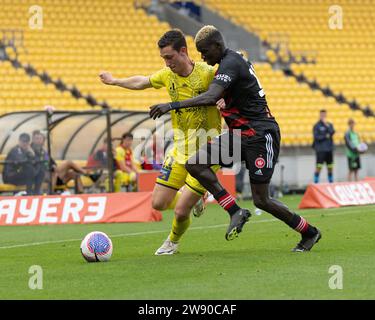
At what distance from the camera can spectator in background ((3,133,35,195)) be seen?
69.6 feet

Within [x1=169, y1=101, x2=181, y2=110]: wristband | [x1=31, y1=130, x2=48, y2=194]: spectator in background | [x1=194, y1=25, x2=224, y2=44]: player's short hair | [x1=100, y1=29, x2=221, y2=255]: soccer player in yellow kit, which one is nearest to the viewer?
[x1=169, y1=101, x2=181, y2=110]: wristband

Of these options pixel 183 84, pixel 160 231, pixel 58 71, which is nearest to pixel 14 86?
pixel 58 71

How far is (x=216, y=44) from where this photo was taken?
10445 mm

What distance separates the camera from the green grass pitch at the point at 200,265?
26.3 feet

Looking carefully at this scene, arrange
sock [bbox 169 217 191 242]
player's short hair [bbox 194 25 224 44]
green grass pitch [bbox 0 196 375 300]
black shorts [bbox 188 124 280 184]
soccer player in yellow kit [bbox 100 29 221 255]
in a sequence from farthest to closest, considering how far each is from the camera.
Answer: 1. sock [bbox 169 217 191 242]
2. soccer player in yellow kit [bbox 100 29 221 255]
3. black shorts [bbox 188 124 280 184]
4. player's short hair [bbox 194 25 224 44]
5. green grass pitch [bbox 0 196 375 300]

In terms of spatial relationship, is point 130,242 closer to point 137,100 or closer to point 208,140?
point 208,140

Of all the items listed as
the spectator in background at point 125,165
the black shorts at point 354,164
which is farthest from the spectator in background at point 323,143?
the spectator in background at point 125,165

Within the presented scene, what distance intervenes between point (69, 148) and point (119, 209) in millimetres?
5655

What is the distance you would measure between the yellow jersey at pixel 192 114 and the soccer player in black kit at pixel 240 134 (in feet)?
1.34

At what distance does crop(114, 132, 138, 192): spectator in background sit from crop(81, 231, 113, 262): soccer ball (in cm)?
1194

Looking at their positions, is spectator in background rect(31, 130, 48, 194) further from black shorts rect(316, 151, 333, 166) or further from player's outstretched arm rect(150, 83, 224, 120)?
player's outstretched arm rect(150, 83, 224, 120)

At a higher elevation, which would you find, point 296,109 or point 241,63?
point 241,63

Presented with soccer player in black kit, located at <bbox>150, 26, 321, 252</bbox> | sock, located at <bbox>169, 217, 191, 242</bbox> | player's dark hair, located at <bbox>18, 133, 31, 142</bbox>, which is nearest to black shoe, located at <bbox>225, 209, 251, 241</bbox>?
soccer player in black kit, located at <bbox>150, 26, 321, 252</bbox>
